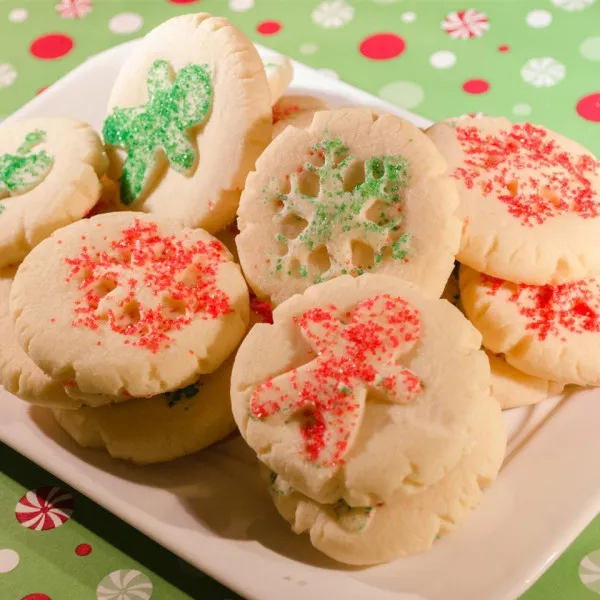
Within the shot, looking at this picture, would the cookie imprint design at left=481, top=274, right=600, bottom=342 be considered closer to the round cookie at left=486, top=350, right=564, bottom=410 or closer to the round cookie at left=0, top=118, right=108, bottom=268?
the round cookie at left=486, top=350, right=564, bottom=410

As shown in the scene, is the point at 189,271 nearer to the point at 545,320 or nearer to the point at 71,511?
the point at 71,511

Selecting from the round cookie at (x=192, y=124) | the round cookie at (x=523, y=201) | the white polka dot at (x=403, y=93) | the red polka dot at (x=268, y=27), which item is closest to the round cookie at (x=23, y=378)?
the round cookie at (x=192, y=124)

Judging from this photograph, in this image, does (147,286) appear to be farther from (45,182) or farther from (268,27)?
(268,27)

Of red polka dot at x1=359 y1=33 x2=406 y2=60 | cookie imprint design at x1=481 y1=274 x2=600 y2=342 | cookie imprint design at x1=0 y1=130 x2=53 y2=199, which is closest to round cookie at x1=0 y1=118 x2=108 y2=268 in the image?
cookie imprint design at x1=0 y1=130 x2=53 y2=199

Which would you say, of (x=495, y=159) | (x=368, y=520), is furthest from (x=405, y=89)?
(x=368, y=520)

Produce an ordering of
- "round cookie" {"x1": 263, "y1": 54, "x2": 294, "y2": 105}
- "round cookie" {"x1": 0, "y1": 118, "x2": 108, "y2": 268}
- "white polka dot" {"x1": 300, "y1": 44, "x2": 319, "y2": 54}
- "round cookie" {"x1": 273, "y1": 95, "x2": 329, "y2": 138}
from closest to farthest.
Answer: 1. "round cookie" {"x1": 0, "y1": 118, "x2": 108, "y2": 268}
2. "round cookie" {"x1": 273, "y1": 95, "x2": 329, "y2": 138}
3. "round cookie" {"x1": 263, "y1": 54, "x2": 294, "y2": 105}
4. "white polka dot" {"x1": 300, "y1": 44, "x2": 319, "y2": 54}

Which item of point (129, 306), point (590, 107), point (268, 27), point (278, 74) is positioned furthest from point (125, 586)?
point (268, 27)
